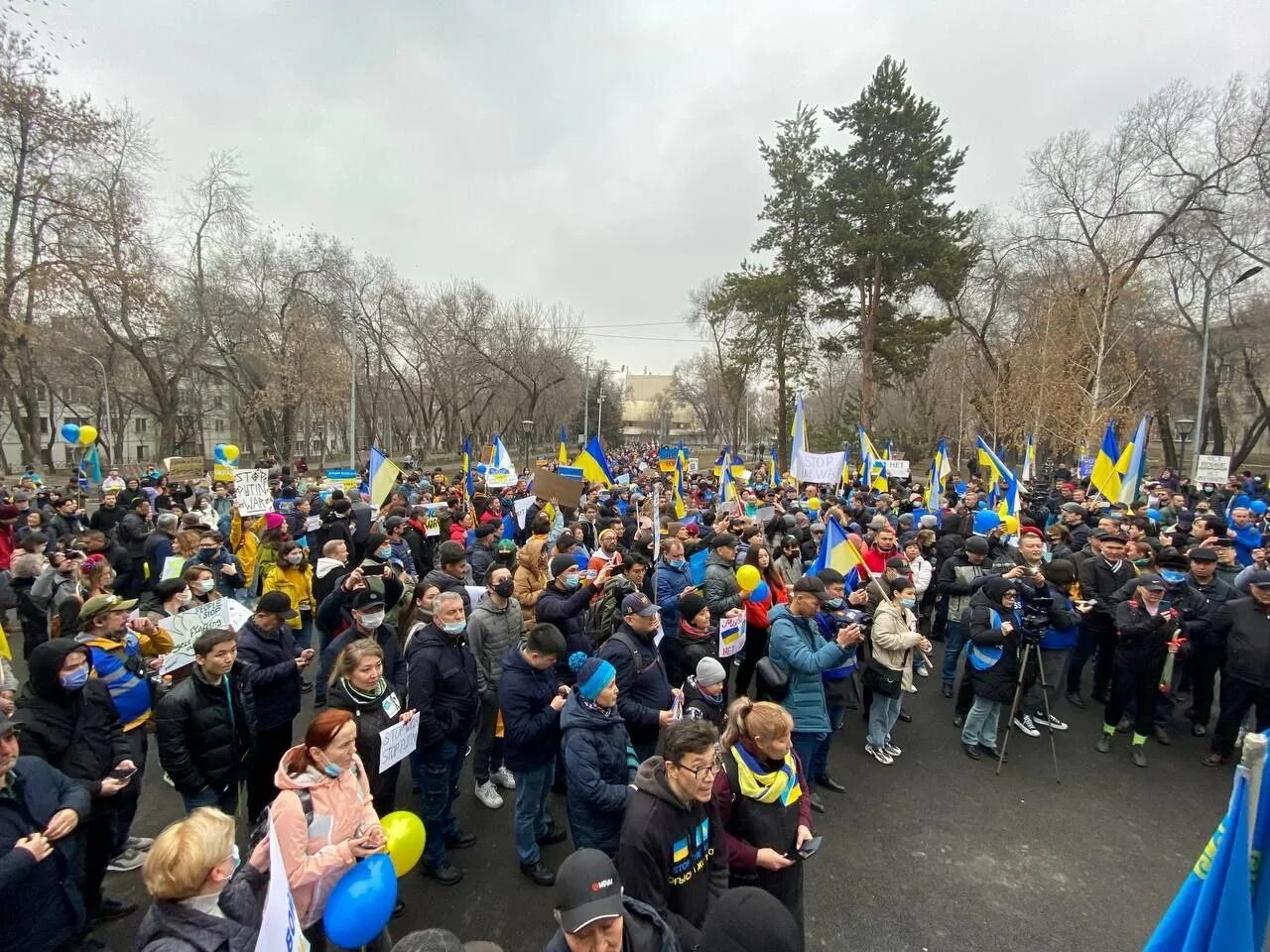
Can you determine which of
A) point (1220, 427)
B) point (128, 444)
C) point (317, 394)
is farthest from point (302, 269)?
point (1220, 427)

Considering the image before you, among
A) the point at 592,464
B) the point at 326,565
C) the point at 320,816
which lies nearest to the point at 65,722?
the point at 320,816

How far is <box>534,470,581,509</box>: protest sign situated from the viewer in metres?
10.2

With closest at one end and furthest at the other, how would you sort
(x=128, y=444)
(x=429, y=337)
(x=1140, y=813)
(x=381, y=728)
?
(x=381, y=728) < (x=1140, y=813) < (x=429, y=337) < (x=128, y=444)

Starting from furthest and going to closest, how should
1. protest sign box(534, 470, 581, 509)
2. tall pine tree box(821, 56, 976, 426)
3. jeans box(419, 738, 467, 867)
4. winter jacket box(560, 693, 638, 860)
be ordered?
tall pine tree box(821, 56, 976, 426), protest sign box(534, 470, 581, 509), jeans box(419, 738, 467, 867), winter jacket box(560, 693, 638, 860)

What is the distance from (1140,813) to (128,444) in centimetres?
8352

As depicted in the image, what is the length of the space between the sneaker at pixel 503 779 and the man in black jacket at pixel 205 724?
83.7 inches

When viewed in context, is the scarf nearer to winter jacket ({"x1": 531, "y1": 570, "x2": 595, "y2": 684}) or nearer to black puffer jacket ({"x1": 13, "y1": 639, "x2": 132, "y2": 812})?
winter jacket ({"x1": 531, "y1": 570, "x2": 595, "y2": 684})

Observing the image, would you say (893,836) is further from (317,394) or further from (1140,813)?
(317,394)

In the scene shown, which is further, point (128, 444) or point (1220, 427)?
point (128, 444)

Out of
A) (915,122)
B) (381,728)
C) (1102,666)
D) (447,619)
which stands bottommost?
(1102,666)

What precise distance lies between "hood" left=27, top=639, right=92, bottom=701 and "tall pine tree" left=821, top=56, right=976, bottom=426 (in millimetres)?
26447

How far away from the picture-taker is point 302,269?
35.0m

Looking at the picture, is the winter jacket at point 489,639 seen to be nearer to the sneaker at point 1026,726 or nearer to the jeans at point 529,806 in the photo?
the jeans at point 529,806

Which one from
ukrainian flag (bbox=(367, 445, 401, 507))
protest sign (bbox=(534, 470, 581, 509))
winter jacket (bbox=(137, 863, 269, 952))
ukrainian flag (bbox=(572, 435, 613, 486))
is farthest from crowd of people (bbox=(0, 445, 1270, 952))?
ukrainian flag (bbox=(572, 435, 613, 486))
